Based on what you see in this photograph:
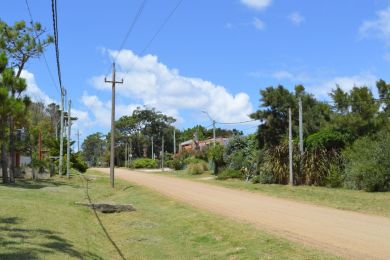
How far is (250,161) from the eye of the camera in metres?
39.2

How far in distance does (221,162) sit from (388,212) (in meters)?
30.3

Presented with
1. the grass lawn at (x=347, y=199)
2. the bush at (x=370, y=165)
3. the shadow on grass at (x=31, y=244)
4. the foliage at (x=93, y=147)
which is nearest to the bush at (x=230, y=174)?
the grass lawn at (x=347, y=199)

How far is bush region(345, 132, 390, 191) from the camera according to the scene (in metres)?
24.5

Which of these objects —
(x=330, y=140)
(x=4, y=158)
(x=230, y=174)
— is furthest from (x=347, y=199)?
(x=230, y=174)

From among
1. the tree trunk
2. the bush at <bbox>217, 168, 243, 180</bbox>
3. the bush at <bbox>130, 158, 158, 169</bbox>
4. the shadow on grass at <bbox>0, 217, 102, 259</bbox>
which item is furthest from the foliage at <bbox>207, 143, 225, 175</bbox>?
the bush at <bbox>130, 158, 158, 169</bbox>

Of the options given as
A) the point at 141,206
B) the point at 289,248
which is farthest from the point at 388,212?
the point at 141,206

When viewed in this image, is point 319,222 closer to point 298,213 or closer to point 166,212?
point 298,213

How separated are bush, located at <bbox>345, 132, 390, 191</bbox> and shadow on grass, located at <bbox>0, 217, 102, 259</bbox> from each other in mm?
→ 17013

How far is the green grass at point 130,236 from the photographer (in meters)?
10.3

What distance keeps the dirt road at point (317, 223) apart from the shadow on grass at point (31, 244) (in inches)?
194

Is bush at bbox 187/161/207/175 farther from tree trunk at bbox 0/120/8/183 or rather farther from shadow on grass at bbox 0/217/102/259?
shadow on grass at bbox 0/217/102/259

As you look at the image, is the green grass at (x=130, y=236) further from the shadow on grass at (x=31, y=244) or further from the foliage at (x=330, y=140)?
the foliage at (x=330, y=140)

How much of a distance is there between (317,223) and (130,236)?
16.7 feet

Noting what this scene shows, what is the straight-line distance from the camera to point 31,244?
33.6 ft
